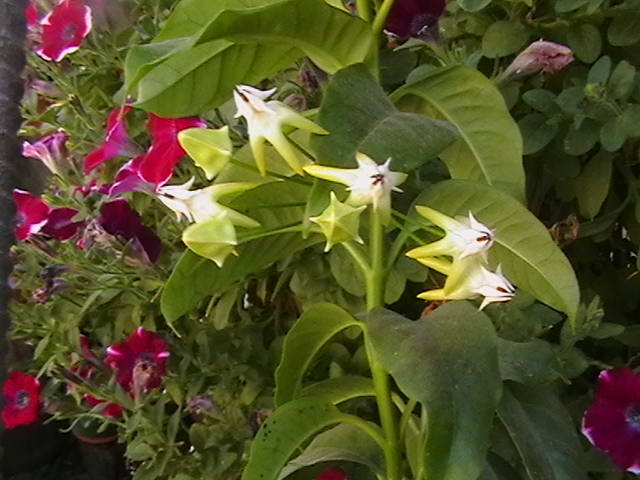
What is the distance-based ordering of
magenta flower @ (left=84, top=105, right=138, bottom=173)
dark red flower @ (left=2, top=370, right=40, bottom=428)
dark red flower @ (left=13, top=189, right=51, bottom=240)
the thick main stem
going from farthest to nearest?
dark red flower @ (left=2, top=370, right=40, bottom=428) → dark red flower @ (left=13, top=189, right=51, bottom=240) → magenta flower @ (left=84, top=105, right=138, bottom=173) → the thick main stem

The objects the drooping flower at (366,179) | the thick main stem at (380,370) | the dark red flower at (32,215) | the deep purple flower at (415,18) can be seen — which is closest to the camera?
the drooping flower at (366,179)

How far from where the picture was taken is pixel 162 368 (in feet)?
3.67

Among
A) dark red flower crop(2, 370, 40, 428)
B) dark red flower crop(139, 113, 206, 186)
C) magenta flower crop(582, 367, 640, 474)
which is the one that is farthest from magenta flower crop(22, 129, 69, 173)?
magenta flower crop(582, 367, 640, 474)

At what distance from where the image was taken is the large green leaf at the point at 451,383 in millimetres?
595

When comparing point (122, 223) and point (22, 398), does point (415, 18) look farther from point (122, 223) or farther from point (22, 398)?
point (22, 398)

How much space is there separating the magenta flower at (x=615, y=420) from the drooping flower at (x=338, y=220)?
426 mm

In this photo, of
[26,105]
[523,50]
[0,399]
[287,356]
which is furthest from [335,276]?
[26,105]

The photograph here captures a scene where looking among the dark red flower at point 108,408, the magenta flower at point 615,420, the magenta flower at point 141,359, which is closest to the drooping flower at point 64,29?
the magenta flower at point 141,359

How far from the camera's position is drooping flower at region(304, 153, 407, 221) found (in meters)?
0.59

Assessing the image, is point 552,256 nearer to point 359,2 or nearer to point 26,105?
point 359,2

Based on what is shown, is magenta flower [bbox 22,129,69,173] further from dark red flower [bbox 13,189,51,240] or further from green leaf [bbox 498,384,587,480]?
green leaf [bbox 498,384,587,480]

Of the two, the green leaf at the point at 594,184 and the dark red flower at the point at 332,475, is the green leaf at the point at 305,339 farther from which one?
the green leaf at the point at 594,184

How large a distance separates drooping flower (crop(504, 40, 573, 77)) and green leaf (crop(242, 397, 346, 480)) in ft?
1.22

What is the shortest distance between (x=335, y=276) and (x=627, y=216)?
1.05 feet
